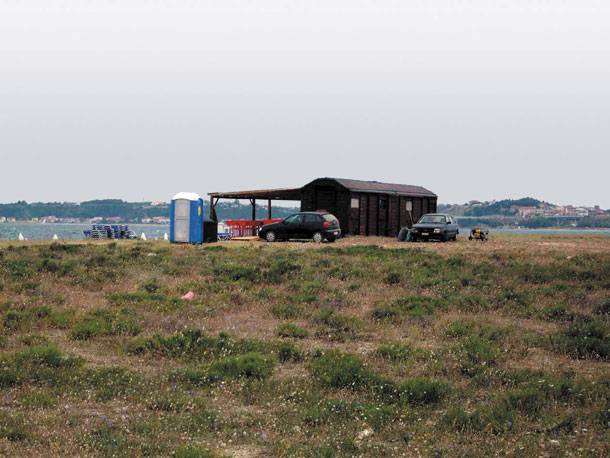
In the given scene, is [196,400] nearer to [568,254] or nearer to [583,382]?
[583,382]

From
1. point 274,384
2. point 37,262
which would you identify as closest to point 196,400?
point 274,384

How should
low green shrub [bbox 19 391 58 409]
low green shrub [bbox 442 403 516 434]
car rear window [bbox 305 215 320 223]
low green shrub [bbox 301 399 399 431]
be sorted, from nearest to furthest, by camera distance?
low green shrub [bbox 442 403 516 434], low green shrub [bbox 301 399 399 431], low green shrub [bbox 19 391 58 409], car rear window [bbox 305 215 320 223]

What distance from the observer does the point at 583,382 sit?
12.2m

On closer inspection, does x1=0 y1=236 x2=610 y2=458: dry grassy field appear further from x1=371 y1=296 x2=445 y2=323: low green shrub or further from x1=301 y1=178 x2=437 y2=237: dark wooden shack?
x1=301 y1=178 x2=437 y2=237: dark wooden shack

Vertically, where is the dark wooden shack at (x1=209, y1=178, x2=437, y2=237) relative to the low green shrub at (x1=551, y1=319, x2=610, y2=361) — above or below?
above

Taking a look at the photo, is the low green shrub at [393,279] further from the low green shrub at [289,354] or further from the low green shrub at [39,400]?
the low green shrub at [39,400]

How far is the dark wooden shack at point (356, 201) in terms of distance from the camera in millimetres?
47531

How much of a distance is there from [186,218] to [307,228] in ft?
22.9

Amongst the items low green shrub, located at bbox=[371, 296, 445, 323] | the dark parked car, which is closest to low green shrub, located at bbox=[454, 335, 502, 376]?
low green shrub, located at bbox=[371, 296, 445, 323]

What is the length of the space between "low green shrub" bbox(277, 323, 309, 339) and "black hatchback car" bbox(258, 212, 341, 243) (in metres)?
23.6

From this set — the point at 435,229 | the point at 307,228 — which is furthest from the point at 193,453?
the point at 435,229

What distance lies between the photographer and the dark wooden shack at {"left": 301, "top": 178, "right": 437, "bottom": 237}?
47438 millimetres

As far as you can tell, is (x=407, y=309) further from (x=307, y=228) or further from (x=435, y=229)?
(x=435, y=229)

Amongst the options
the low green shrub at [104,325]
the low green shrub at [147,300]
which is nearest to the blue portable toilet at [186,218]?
the low green shrub at [147,300]
